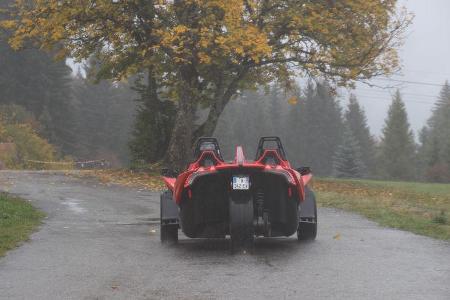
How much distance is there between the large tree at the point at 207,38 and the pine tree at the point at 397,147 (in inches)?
3226

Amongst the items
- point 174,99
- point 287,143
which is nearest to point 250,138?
point 287,143

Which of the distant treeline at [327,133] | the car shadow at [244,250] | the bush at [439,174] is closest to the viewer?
the car shadow at [244,250]

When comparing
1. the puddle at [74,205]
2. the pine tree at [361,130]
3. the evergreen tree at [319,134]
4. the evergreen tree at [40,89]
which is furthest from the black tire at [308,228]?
the evergreen tree at [319,134]

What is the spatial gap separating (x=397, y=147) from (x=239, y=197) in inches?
4162

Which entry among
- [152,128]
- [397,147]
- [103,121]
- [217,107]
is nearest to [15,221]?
[217,107]

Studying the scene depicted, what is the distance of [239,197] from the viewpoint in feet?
25.5

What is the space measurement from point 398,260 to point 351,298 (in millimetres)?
2246

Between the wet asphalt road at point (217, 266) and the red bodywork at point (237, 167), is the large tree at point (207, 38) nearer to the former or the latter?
the wet asphalt road at point (217, 266)

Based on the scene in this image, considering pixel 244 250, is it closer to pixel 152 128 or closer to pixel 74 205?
pixel 74 205

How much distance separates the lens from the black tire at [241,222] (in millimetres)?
7691

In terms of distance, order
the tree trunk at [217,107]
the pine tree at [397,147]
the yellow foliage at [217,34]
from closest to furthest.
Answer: the yellow foliage at [217,34] → the tree trunk at [217,107] → the pine tree at [397,147]

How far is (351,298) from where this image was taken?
5.66 meters

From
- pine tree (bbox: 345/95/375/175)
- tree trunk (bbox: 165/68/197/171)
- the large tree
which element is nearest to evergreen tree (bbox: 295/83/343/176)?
pine tree (bbox: 345/95/375/175)

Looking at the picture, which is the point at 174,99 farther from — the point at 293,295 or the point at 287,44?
the point at 293,295
